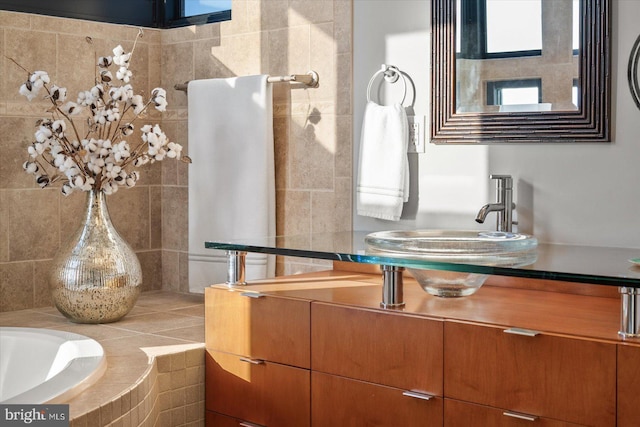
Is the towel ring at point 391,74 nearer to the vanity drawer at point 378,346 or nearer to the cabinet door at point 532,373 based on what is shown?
the vanity drawer at point 378,346

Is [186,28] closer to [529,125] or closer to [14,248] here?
[14,248]

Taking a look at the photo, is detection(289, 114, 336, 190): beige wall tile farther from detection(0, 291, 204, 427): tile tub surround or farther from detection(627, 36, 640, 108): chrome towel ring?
detection(627, 36, 640, 108): chrome towel ring

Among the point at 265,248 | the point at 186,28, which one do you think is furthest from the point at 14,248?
the point at 265,248

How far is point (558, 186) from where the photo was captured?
8.21 feet

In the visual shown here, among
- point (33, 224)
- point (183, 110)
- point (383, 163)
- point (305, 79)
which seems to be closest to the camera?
point (383, 163)

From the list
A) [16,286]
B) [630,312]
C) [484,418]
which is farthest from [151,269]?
[630,312]

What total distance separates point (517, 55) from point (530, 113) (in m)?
0.18

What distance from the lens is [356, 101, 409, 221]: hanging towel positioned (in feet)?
9.16

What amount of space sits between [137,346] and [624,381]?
1523 millimetres

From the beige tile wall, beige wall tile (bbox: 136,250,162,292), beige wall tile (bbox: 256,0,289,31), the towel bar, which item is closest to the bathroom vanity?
the beige tile wall

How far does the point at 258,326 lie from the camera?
2496 millimetres

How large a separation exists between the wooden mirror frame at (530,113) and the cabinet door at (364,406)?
876 millimetres

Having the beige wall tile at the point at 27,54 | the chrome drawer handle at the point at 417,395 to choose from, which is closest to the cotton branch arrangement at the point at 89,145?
the beige wall tile at the point at 27,54

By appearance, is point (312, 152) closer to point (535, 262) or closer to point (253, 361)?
point (253, 361)
